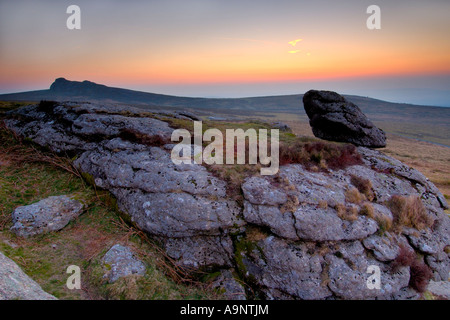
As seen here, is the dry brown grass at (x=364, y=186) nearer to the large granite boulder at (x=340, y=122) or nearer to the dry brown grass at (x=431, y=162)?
the large granite boulder at (x=340, y=122)

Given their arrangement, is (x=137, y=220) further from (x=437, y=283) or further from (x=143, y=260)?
(x=437, y=283)

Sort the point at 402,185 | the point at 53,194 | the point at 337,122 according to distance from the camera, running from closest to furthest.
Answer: the point at 53,194, the point at 402,185, the point at 337,122

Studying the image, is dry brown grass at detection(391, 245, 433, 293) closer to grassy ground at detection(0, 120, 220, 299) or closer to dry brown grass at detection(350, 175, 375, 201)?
dry brown grass at detection(350, 175, 375, 201)

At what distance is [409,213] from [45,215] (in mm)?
14696

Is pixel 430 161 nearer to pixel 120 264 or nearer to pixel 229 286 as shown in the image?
pixel 229 286

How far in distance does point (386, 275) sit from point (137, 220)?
30.3 feet

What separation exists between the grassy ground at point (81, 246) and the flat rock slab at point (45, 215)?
0.77ft

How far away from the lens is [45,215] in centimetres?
887

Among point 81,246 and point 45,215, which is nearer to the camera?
point 81,246

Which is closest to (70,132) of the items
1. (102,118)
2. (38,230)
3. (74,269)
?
(102,118)

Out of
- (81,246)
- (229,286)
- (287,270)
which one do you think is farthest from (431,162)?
(81,246)

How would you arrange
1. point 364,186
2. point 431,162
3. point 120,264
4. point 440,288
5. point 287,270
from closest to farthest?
point 120,264, point 287,270, point 440,288, point 364,186, point 431,162

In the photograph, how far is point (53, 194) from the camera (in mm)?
10477

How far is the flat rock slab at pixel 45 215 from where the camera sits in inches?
331
